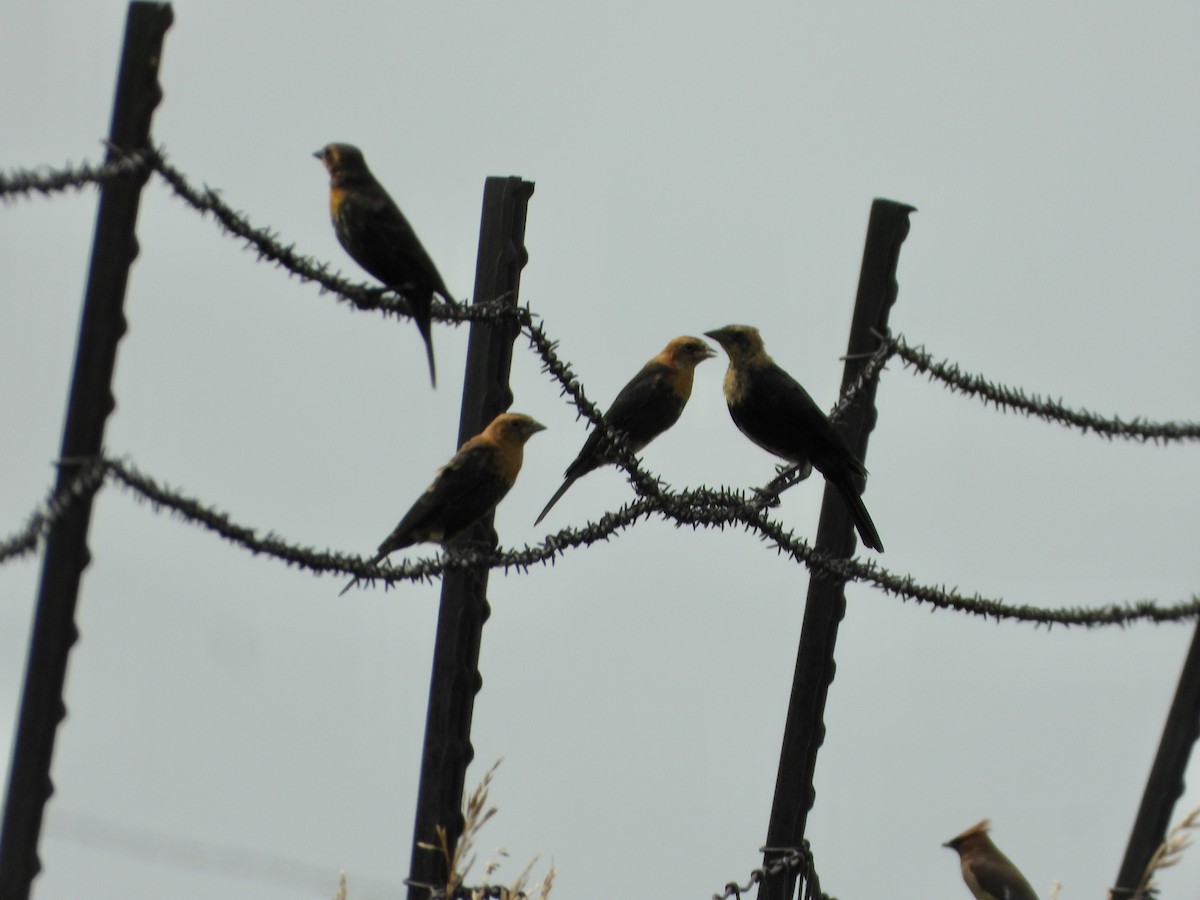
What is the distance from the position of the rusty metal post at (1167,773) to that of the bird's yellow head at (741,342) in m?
1.98

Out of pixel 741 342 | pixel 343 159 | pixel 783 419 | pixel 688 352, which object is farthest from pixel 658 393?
pixel 343 159

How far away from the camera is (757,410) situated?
6.25 meters

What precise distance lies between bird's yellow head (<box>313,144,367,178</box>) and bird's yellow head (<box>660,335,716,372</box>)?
2424mm

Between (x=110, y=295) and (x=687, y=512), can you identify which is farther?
(x=687, y=512)

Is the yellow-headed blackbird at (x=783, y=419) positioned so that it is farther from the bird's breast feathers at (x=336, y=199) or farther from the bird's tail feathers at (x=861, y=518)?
the bird's breast feathers at (x=336, y=199)

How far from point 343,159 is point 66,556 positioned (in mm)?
1987

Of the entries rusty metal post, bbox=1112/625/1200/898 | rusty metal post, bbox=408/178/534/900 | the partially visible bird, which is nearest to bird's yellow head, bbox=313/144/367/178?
rusty metal post, bbox=408/178/534/900

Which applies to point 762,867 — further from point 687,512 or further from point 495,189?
point 495,189

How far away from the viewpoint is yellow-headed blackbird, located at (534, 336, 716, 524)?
6840 millimetres

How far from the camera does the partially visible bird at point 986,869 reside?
7441 mm

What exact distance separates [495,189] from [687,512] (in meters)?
0.99

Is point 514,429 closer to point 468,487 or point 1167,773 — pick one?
point 468,487

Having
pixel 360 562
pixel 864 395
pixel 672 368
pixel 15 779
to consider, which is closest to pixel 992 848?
pixel 672 368

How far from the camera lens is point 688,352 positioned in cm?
700
